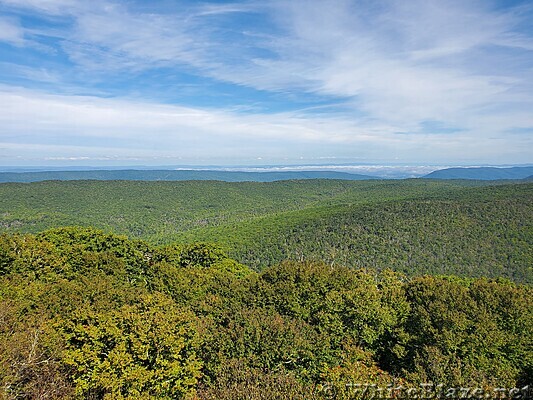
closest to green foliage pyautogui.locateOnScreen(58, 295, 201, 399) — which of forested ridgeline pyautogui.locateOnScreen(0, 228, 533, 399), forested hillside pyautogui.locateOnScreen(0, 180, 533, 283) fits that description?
forested ridgeline pyautogui.locateOnScreen(0, 228, 533, 399)

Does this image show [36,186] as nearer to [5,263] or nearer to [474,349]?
[5,263]

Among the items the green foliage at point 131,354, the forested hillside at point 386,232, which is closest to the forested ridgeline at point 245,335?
the green foliage at point 131,354

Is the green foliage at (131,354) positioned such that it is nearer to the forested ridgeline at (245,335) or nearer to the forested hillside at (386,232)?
the forested ridgeline at (245,335)

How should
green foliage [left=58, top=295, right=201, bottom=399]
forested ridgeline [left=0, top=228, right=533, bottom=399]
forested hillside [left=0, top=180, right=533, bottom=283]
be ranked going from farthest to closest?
forested hillside [left=0, top=180, right=533, bottom=283] → green foliage [left=58, top=295, right=201, bottom=399] → forested ridgeline [left=0, top=228, right=533, bottom=399]

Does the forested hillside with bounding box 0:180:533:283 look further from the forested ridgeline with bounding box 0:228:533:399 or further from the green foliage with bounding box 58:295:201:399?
the green foliage with bounding box 58:295:201:399

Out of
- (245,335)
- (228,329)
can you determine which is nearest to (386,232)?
(228,329)

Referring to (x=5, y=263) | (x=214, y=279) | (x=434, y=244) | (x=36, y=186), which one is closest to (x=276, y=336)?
(x=214, y=279)

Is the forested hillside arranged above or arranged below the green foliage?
below

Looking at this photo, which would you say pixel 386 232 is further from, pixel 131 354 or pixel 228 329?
pixel 131 354
